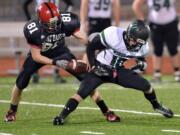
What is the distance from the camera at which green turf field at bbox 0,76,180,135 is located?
8.07 m

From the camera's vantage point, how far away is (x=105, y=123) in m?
8.68

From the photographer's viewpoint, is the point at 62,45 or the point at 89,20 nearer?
the point at 62,45

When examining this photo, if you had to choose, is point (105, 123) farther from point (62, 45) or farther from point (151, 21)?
point (151, 21)

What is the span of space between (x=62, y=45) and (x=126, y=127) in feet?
4.63

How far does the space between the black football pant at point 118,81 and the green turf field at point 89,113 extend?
1.22 ft

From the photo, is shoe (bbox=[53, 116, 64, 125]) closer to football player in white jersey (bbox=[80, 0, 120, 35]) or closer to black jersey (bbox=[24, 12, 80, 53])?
black jersey (bbox=[24, 12, 80, 53])

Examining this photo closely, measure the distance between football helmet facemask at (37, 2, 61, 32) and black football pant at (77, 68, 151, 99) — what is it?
659 mm

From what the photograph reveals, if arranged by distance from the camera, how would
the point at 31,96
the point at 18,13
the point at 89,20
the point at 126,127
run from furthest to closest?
the point at 18,13 → the point at 89,20 → the point at 31,96 → the point at 126,127

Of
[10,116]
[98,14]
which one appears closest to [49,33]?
[10,116]

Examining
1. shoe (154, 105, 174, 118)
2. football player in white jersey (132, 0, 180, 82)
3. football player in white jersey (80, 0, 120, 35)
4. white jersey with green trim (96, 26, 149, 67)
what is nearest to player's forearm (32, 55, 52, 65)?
white jersey with green trim (96, 26, 149, 67)

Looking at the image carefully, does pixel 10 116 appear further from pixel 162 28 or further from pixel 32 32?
pixel 162 28

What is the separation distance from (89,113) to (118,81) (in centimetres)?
106

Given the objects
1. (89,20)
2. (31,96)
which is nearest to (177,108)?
(31,96)

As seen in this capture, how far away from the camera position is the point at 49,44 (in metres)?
8.90
